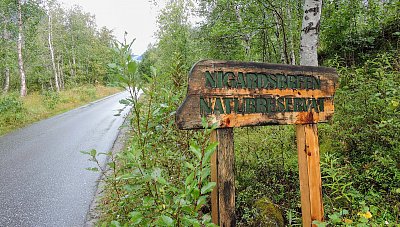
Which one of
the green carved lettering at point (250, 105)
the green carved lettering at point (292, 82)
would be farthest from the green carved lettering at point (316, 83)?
the green carved lettering at point (250, 105)

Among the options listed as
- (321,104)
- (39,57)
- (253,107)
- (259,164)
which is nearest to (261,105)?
(253,107)

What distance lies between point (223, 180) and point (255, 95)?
0.68 m

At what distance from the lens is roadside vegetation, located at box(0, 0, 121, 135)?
489 inches

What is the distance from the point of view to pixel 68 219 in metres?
3.29

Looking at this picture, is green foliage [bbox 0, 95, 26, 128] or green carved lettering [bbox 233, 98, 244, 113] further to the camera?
green foliage [bbox 0, 95, 26, 128]

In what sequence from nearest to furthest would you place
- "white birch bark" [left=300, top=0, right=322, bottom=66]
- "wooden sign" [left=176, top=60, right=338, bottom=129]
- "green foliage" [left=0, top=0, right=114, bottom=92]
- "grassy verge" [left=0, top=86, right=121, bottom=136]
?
1. "wooden sign" [left=176, top=60, right=338, bottom=129]
2. "white birch bark" [left=300, top=0, right=322, bottom=66]
3. "grassy verge" [left=0, top=86, right=121, bottom=136]
4. "green foliage" [left=0, top=0, right=114, bottom=92]

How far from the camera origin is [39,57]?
3162cm

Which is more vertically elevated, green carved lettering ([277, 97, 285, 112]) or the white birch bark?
the white birch bark

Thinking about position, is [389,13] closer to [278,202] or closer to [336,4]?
[336,4]

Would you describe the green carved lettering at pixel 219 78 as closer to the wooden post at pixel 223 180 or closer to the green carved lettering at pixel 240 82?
the green carved lettering at pixel 240 82

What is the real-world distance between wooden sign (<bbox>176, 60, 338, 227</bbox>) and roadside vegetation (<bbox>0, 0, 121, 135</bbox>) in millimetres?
682

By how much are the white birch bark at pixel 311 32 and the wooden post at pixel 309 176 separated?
2000 mm

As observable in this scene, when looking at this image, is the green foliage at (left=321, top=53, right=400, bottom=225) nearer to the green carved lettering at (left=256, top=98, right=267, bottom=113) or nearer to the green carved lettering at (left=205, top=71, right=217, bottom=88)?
the green carved lettering at (left=256, top=98, right=267, bottom=113)

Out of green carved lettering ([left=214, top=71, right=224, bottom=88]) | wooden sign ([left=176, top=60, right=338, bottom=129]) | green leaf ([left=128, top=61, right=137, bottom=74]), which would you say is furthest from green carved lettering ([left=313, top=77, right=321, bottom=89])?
green leaf ([left=128, top=61, right=137, bottom=74])
